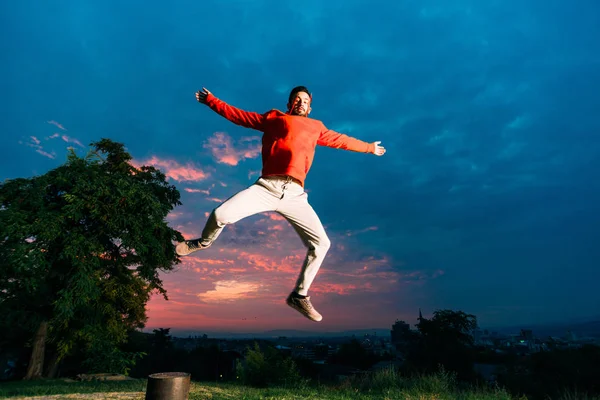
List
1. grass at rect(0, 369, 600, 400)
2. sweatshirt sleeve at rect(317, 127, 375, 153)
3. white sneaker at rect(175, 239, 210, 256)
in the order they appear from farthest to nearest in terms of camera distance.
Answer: grass at rect(0, 369, 600, 400) → sweatshirt sleeve at rect(317, 127, 375, 153) → white sneaker at rect(175, 239, 210, 256)

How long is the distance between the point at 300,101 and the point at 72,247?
50.7 feet

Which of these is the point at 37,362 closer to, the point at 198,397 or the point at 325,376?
the point at 198,397

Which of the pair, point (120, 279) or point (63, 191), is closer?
point (63, 191)

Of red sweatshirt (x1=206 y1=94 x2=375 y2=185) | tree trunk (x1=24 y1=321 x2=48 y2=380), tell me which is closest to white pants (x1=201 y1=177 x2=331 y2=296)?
red sweatshirt (x1=206 y1=94 x2=375 y2=185)

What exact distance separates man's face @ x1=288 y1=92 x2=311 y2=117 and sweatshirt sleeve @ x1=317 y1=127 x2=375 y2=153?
1.22 feet

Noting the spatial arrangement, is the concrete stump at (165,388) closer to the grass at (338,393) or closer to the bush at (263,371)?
the grass at (338,393)

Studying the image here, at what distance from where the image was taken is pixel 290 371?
1722cm

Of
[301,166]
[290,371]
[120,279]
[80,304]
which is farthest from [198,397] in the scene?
[120,279]

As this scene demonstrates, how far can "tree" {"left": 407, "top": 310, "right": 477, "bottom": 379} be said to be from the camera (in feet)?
139

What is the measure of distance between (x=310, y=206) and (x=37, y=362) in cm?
2012

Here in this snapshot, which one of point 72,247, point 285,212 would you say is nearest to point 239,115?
point 285,212

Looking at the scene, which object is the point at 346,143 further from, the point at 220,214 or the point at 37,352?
the point at 37,352

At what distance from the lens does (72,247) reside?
53.2ft

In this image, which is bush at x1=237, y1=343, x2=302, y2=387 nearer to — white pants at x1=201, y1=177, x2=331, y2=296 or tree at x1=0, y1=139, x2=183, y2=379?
tree at x1=0, y1=139, x2=183, y2=379
